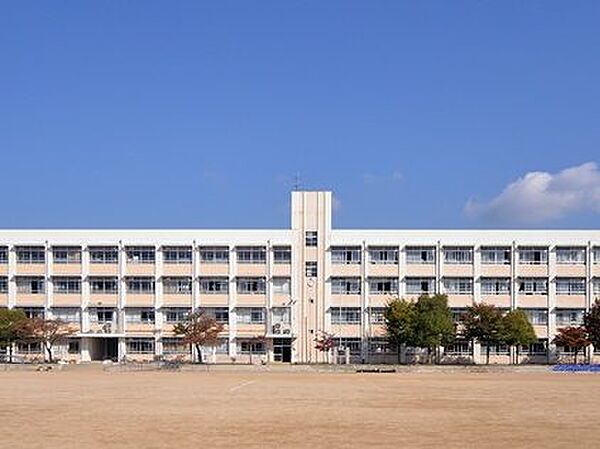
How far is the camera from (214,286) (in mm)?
87250

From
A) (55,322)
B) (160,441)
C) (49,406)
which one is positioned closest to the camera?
(160,441)

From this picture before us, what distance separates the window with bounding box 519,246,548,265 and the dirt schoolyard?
36693 millimetres

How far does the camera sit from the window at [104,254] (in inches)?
3445

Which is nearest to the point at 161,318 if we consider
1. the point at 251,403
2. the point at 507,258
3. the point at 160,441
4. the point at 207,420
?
the point at 507,258

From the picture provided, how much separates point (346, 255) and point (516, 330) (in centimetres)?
1522

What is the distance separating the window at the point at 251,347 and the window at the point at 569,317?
23.9 metres

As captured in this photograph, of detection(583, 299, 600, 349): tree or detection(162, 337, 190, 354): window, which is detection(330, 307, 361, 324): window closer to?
detection(162, 337, 190, 354): window

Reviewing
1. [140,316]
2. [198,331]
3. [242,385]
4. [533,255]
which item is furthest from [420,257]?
[242,385]

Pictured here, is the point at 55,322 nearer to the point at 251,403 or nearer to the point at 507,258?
the point at 507,258

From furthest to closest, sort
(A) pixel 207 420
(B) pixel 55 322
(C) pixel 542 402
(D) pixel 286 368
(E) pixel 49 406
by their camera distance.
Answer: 1. (B) pixel 55 322
2. (D) pixel 286 368
3. (C) pixel 542 402
4. (E) pixel 49 406
5. (A) pixel 207 420

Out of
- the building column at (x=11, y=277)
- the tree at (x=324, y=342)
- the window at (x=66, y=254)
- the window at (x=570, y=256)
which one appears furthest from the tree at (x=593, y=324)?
the building column at (x=11, y=277)

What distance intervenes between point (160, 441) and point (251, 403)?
1318 centimetres

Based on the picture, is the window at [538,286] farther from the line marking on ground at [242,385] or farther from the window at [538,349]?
the line marking on ground at [242,385]

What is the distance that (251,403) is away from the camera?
36906mm
